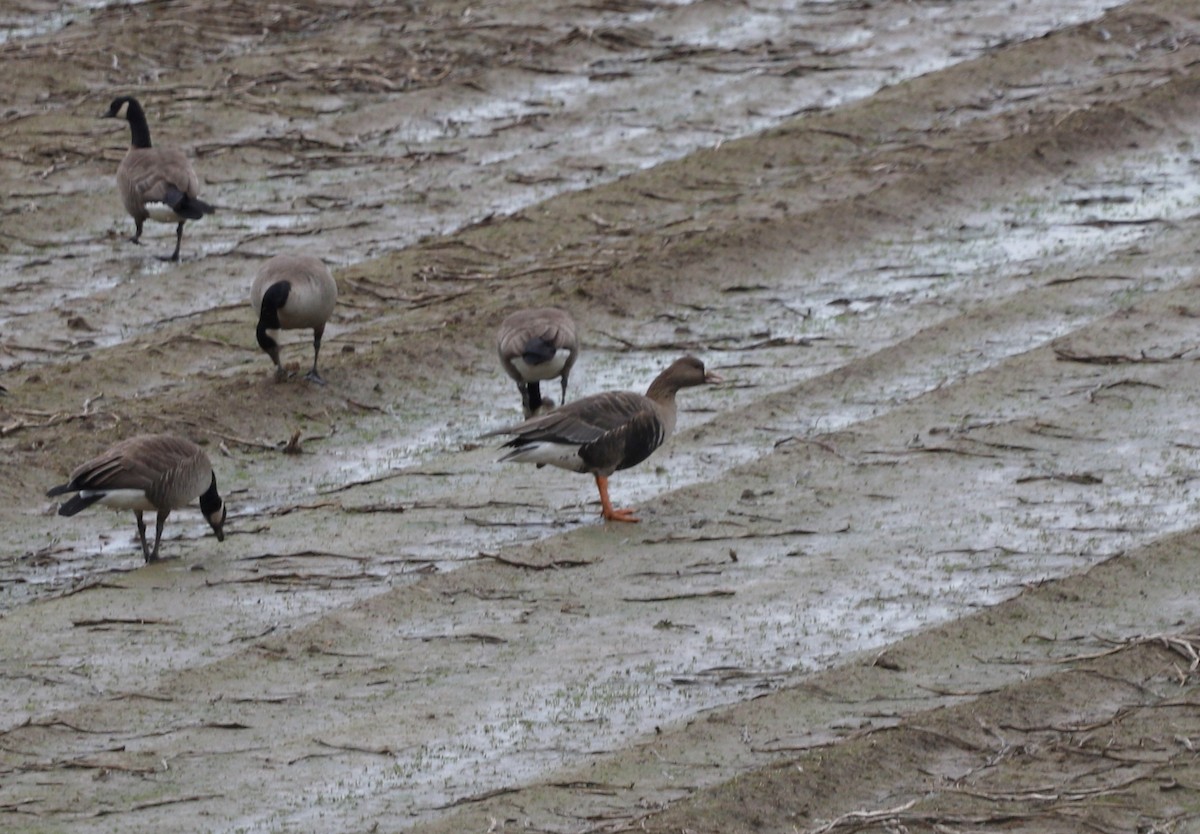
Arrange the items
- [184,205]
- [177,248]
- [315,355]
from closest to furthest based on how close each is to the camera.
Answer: [315,355]
[184,205]
[177,248]

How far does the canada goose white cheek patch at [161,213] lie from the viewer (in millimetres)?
14625

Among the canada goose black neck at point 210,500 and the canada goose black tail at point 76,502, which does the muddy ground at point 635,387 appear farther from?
the canada goose black tail at point 76,502

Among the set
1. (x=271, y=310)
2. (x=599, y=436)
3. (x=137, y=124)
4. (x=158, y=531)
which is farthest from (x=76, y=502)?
(x=137, y=124)

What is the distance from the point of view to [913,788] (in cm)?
748

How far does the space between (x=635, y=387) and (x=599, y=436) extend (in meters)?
2.21

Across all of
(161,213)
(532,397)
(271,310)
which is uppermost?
(161,213)

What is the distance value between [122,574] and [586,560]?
2275 mm

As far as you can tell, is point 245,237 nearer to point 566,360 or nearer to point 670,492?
point 566,360

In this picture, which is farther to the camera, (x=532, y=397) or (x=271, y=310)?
(x=271, y=310)

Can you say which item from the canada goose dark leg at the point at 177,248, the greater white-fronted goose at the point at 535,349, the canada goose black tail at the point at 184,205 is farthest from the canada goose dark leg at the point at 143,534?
the canada goose dark leg at the point at 177,248

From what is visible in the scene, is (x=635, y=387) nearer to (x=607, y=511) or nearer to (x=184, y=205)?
(x=607, y=511)

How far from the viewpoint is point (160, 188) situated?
48.1 feet

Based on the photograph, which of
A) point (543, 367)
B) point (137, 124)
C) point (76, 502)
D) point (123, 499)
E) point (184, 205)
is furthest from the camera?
point (137, 124)

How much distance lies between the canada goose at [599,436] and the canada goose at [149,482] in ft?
5.00
